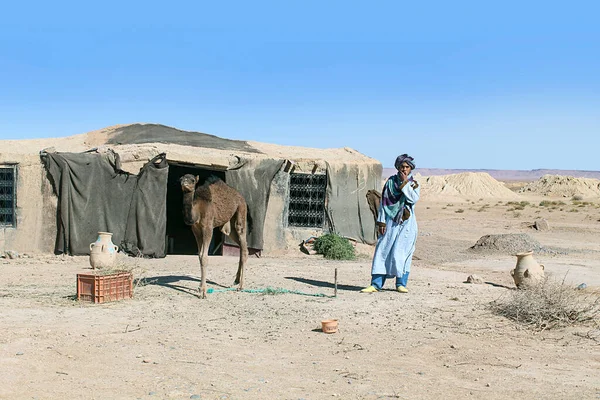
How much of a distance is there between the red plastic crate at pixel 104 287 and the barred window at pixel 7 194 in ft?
19.4

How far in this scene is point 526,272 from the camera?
1030 cm

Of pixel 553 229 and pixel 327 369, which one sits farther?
pixel 553 229

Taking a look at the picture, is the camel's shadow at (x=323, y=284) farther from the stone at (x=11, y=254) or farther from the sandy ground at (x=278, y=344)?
the stone at (x=11, y=254)

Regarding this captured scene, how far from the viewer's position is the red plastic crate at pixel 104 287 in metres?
8.21

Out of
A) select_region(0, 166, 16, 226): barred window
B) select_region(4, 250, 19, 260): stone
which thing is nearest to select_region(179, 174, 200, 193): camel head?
select_region(4, 250, 19, 260): stone

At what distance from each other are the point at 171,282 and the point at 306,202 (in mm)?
5453

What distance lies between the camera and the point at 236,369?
5.78 m

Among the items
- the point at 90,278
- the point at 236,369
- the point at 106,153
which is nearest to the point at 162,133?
the point at 106,153

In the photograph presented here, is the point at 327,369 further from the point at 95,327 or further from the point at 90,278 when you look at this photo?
the point at 90,278

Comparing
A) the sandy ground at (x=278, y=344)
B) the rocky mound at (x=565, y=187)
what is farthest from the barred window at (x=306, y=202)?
the rocky mound at (x=565, y=187)

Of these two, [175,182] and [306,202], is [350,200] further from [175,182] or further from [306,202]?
[175,182]

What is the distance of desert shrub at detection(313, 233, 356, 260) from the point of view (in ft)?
46.6

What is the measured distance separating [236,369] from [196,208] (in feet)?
12.0

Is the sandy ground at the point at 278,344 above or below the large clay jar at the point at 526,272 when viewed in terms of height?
below
